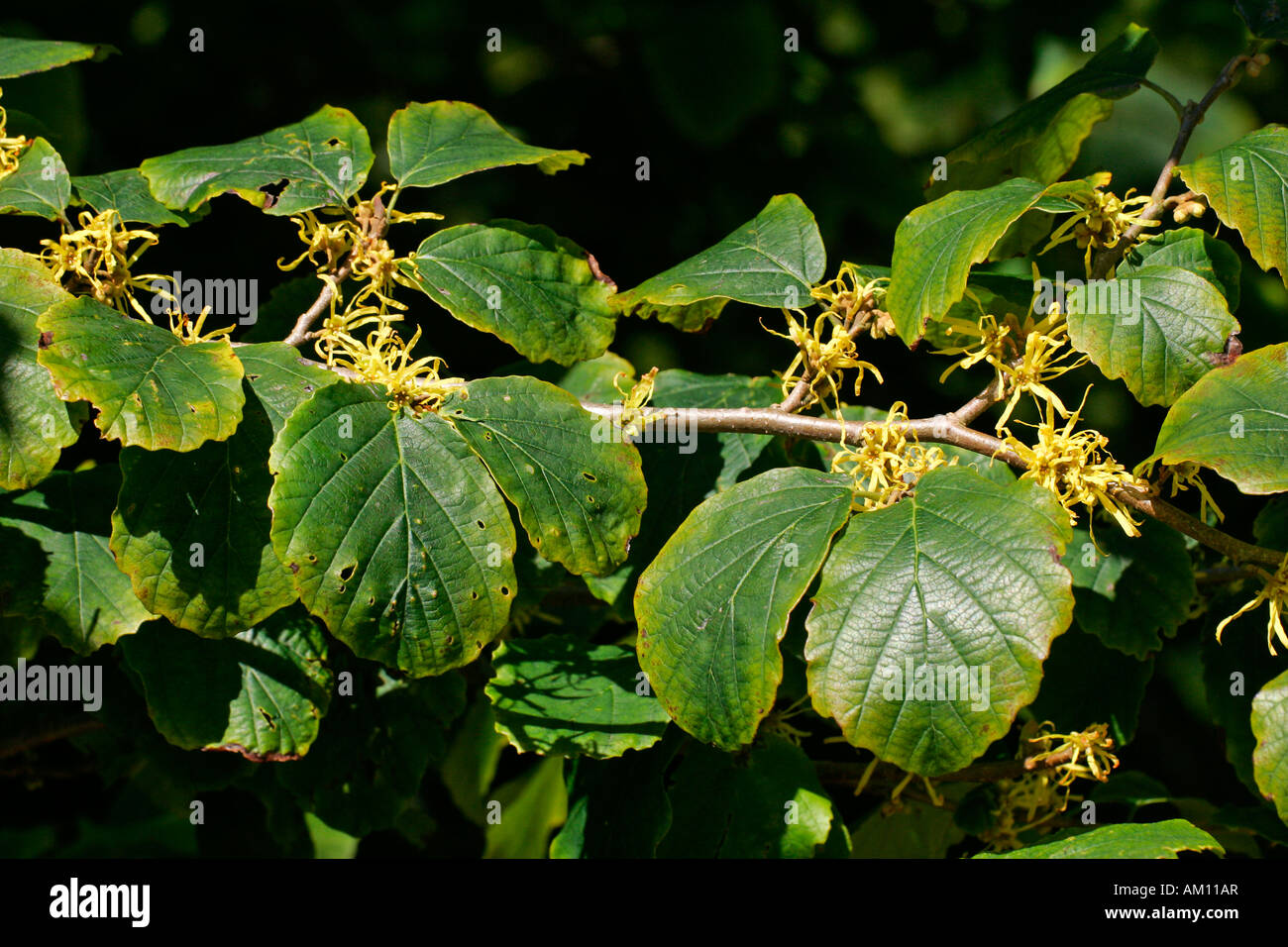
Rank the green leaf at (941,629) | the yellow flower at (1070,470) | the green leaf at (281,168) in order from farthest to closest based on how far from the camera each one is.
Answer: the green leaf at (281,168) → the yellow flower at (1070,470) → the green leaf at (941,629)

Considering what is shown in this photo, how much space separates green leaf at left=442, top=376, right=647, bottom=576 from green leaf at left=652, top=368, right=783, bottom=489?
0.23 metres

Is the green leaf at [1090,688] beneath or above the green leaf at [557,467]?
beneath

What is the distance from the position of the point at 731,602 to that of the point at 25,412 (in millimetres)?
588

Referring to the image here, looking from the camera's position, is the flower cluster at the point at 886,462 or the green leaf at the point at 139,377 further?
→ the flower cluster at the point at 886,462

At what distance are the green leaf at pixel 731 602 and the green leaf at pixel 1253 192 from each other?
0.40 m

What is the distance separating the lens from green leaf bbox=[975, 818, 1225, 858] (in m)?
0.89

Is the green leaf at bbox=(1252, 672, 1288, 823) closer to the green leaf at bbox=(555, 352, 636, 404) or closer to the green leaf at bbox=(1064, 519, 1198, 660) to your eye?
the green leaf at bbox=(1064, 519, 1198, 660)

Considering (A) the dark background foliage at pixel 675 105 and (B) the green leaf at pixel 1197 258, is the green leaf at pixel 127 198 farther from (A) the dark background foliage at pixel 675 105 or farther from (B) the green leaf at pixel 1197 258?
(B) the green leaf at pixel 1197 258

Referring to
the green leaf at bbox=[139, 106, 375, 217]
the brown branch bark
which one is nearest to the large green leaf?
the brown branch bark

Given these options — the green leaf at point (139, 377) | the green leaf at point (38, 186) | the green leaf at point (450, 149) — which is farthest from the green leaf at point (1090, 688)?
the green leaf at point (38, 186)

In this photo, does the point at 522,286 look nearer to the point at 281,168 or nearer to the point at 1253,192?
the point at 281,168

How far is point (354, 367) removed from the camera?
103 centimetres

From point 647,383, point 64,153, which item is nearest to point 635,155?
point 64,153

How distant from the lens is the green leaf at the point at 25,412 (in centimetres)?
89
